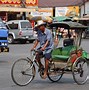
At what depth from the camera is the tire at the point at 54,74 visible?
37.8 feet

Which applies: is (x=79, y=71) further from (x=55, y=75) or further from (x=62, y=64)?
(x=55, y=75)

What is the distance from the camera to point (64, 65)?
11.5 m

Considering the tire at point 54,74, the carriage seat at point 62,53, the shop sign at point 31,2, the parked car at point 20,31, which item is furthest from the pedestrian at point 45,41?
the shop sign at point 31,2

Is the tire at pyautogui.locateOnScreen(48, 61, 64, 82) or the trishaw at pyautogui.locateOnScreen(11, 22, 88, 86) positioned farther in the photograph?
the tire at pyautogui.locateOnScreen(48, 61, 64, 82)

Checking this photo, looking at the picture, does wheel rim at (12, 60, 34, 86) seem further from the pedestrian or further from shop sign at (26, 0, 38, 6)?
shop sign at (26, 0, 38, 6)

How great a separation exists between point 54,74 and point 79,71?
69cm

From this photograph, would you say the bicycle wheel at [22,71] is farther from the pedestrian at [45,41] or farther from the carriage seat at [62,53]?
the carriage seat at [62,53]

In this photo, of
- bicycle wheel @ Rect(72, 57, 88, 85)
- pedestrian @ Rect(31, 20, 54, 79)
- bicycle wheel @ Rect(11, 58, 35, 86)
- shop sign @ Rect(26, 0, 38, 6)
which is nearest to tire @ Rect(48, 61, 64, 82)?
pedestrian @ Rect(31, 20, 54, 79)

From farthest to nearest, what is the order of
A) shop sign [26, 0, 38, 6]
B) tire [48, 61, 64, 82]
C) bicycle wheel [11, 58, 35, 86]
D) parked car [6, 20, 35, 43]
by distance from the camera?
shop sign [26, 0, 38, 6] < parked car [6, 20, 35, 43] < tire [48, 61, 64, 82] < bicycle wheel [11, 58, 35, 86]

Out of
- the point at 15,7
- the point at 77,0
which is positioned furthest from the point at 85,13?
the point at 15,7

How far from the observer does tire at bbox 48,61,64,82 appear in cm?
1152

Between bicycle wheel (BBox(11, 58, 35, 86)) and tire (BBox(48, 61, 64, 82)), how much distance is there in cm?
65

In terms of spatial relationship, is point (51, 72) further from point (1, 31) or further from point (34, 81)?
point (1, 31)

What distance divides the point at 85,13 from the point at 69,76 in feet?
158
